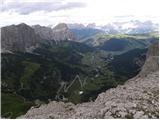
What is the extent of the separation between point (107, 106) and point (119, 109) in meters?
2.52

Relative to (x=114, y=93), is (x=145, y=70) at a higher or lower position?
lower

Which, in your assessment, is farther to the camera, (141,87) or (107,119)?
(141,87)

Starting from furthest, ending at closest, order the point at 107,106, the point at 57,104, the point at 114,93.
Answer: the point at 57,104, the point at 114,93, the point at 107,106

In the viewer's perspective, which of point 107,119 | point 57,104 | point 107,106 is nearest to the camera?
point 107,119

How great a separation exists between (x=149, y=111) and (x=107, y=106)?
16.0 feet

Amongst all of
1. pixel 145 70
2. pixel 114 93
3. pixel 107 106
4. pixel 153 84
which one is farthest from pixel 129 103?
pixel 145 70

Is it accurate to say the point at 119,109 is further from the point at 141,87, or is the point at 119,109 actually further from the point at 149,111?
the point at 141,87

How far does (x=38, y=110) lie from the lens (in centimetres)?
5441

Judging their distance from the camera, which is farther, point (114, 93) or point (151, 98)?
point (114, 93)

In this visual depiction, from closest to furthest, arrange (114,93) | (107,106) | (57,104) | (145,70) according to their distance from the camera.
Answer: (107,106)
(114,93)
(57,104)
(145,70)

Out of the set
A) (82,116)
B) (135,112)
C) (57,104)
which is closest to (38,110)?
(57,104)

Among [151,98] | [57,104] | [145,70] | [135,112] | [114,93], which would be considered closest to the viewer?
[135,112]

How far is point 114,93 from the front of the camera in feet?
176

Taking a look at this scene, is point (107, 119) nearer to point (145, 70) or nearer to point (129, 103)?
point (129, 103)
